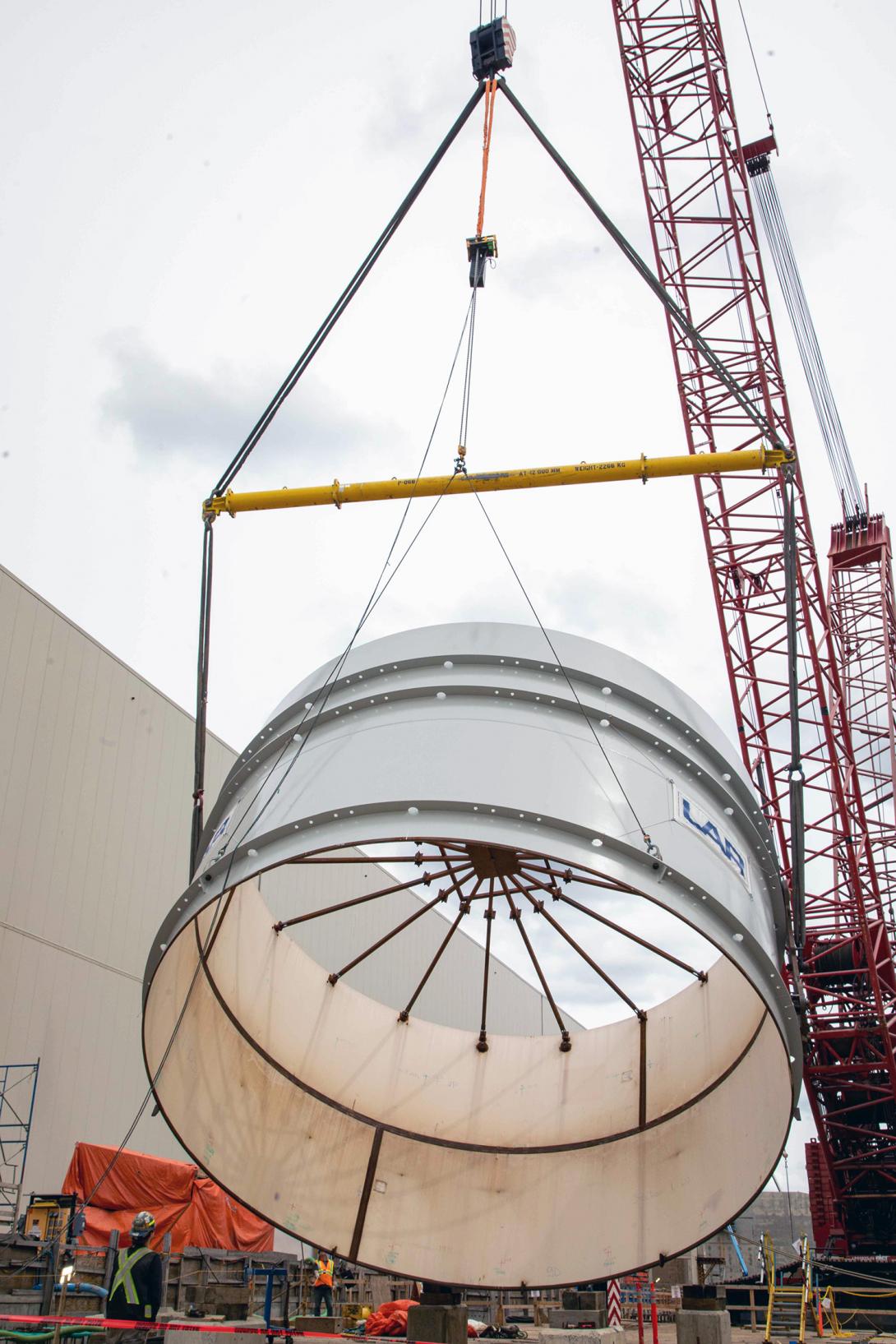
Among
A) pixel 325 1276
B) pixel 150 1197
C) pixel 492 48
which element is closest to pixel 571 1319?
pixel 325 1276

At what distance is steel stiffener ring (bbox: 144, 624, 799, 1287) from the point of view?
7152 mm

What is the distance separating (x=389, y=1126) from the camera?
1130cm

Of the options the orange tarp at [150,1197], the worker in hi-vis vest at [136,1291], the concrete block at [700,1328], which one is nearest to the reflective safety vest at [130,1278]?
the worker in hi-vis vest at [136,1291]

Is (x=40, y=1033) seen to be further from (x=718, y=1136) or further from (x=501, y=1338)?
(x=718, y=1136)

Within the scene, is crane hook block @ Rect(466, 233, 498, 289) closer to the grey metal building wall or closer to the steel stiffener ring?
the steel stiffener ring

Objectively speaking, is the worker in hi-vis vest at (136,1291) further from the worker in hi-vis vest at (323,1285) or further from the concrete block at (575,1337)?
the worker in hi-vis vest at (323,1285)

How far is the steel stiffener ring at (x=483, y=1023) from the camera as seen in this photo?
7.15 meters

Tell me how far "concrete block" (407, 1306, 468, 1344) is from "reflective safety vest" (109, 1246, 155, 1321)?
14.2ft

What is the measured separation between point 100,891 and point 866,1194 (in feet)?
62.5

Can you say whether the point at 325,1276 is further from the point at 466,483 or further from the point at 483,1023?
the point at 466,483

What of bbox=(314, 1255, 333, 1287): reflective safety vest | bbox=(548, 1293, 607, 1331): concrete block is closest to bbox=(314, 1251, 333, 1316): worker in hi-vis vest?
bbox=(314, 1255, 333, 1287): reflective safety vest

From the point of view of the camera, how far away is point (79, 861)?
21281 mm

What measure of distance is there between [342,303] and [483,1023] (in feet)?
27.6

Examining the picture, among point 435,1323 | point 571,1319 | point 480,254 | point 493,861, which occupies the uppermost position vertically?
point 480,254
